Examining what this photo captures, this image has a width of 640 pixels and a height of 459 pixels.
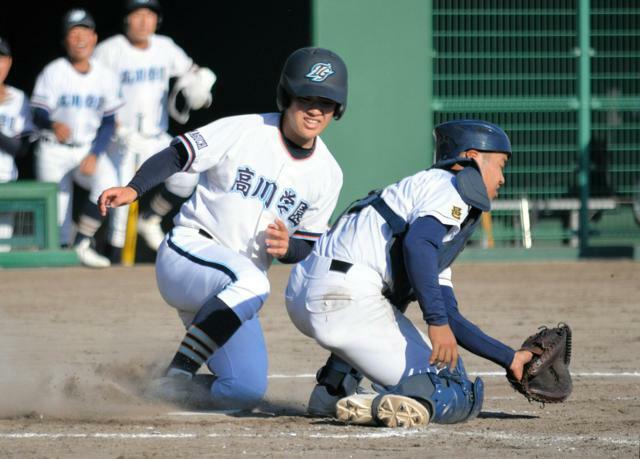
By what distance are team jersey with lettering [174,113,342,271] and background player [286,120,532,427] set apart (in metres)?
0.46

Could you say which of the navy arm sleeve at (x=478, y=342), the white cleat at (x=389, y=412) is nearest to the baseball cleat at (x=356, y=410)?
the white cleat at (x=389, y=412)

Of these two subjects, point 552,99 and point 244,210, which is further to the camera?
point 552,99

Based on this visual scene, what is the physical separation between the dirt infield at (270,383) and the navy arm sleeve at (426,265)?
419mm

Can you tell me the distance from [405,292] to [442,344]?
0.44m

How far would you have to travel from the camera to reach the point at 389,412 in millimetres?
4426

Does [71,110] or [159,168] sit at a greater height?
[159,168]

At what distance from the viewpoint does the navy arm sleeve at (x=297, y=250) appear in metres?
5.17

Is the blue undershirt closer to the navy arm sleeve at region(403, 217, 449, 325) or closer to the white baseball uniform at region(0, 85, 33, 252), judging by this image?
the navy arm sleeve at region(403, 217, 449, 325)

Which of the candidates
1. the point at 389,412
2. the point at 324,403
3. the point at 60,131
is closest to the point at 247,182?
the point at 324,403

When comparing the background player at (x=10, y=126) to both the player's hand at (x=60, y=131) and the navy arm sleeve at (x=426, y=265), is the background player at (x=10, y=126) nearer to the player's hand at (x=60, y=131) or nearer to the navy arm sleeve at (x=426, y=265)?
the player's hand at (x=60, y=131)

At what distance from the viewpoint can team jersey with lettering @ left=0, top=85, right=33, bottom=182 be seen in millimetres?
10359

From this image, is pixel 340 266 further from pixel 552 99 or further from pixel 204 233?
pixel 552 99

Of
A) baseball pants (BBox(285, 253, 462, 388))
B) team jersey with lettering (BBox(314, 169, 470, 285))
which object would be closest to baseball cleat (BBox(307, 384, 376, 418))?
baseball pants (BBox(285, 253, 462, 388))

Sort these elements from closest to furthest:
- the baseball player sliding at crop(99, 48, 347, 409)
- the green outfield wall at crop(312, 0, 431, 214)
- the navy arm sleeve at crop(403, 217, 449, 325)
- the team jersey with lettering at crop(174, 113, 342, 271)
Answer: the navy arm sleeve at crop(403, 217, 449, 325) → the baseball player sliding at crop(99, 48, 347, 409) → the team jersey with lettering at crop(174, 113, 342, 271) → the green outfield wall at crop(312, 0, 431, 214)
